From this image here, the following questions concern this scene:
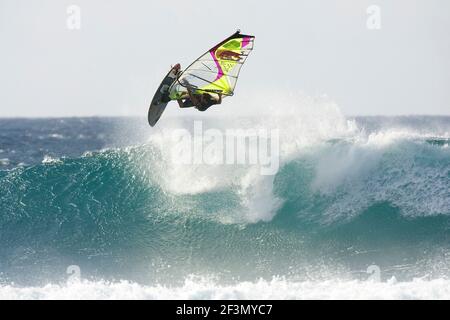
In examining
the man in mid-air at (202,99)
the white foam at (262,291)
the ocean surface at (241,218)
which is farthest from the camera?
the ocean surface at (241,218)

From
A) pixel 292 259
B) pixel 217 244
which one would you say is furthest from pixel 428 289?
pixel 217 244

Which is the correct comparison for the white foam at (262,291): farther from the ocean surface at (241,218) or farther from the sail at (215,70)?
the sail at (215,70)

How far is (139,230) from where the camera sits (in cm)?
1445
